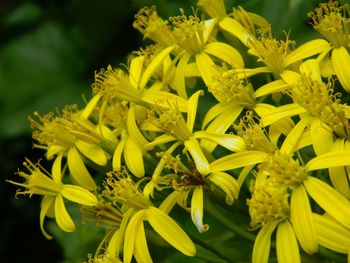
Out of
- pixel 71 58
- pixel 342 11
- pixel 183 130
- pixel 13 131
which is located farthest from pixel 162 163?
pixel 71 58

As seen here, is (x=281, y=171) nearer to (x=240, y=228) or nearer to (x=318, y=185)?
(x=318, y=185)

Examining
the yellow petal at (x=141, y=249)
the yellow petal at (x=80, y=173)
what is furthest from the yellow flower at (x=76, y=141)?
the yellow petal at (x=141, y=249)

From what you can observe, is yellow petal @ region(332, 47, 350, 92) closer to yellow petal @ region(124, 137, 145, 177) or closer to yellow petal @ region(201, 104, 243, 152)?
yellow petal @ region(201, 104, 243, 152)

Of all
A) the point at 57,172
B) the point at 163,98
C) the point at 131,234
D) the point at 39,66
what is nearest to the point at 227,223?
the point at 131,234

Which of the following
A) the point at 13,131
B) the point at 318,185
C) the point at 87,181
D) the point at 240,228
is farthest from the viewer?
the point at 13,131

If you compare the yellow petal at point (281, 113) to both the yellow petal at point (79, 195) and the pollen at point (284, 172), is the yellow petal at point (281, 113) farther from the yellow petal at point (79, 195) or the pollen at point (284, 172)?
the yellow petal at point (79, 195)

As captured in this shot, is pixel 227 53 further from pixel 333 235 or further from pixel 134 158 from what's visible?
pixel 333 235

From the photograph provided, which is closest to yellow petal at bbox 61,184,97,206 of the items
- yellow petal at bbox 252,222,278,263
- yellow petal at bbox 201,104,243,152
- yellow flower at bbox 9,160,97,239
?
yellow flower at bbox 9,160,97,239
